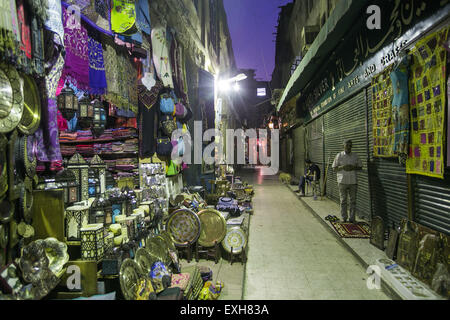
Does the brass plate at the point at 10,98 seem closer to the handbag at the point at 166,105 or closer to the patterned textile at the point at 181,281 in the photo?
the patterned textile at the point at 181,281

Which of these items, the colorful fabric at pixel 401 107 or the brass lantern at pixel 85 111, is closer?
the brass lantern at pixel 85 111

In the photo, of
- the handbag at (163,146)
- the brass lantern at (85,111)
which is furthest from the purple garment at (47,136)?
the handbag at (163,146)

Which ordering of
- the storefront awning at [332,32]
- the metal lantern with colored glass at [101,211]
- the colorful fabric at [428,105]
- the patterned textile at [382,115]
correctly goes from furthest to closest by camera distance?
1. the storefront awning at [332,32]
2. the patterned textile at [382,115]
3. the colorful fabric at [428,105]
4. the metal lantern with colored glass at [101,211]

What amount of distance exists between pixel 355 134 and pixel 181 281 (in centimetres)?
600

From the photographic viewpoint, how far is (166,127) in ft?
18.0

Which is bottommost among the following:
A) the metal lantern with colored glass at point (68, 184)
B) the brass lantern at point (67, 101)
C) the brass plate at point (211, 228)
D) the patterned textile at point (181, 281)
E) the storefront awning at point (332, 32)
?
the patterned textile at point (181, 281)

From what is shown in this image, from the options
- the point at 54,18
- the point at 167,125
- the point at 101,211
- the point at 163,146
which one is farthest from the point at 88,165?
the point at 167,125

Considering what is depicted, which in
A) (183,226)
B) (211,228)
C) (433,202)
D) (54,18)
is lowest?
(211,228)

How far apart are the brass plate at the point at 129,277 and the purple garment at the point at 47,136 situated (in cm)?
144

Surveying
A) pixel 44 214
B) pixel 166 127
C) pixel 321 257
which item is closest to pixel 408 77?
pixel 321 257

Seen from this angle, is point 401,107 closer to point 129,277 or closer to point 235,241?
point 235,241

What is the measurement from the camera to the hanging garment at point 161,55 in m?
5.41

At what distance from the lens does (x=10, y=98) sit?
209 centimetres

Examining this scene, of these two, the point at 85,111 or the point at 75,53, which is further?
the point at 85,111
